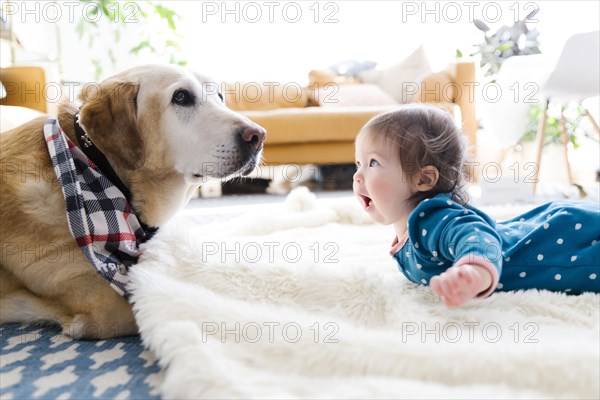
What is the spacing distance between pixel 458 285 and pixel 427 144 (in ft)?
1.17

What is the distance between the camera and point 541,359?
0.65 meters

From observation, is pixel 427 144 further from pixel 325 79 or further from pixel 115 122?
pixel 325 79

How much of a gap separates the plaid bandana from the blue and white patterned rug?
0.40 feet

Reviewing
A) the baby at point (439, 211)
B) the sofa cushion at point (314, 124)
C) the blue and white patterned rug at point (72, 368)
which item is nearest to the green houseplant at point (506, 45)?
the sofa cushion at point (314, 124)

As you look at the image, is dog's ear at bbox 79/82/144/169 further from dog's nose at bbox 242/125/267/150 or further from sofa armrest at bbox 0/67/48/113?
sofa armrest at bbox 0/67/48/113

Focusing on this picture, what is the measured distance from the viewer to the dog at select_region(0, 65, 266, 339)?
0.95 meters

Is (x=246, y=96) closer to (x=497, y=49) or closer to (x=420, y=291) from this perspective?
(x=497, y=49)

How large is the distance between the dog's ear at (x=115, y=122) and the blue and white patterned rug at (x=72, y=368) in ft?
1.19

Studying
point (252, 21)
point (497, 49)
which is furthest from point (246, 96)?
point (497, 49)

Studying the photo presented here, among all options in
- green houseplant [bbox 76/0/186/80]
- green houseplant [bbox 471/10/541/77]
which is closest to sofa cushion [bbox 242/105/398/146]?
green houseplant [bbox 471/10/541/77]

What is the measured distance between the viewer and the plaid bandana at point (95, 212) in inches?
37.3

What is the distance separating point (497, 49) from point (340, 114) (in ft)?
5.85

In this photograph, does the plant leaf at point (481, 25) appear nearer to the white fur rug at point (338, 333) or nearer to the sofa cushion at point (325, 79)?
the sofa cushion at point (325, 79)

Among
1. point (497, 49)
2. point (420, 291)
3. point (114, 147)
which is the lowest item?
point (420, 291)
